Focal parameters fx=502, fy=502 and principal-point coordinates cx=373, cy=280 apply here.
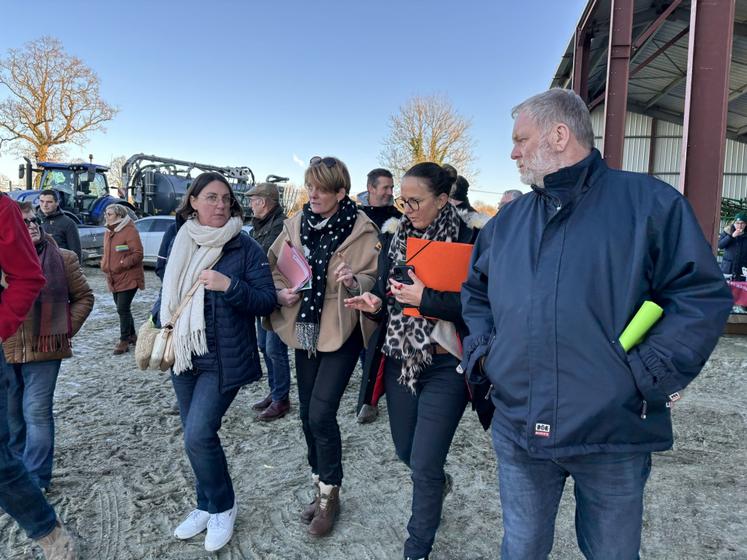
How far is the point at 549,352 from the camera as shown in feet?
4.99

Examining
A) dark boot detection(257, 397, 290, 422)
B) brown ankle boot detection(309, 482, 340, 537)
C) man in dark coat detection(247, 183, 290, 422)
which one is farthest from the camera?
man in dark coat detection(247, 183, 290, 422)

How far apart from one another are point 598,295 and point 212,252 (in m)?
1.88

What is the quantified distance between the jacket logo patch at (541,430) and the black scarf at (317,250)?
1.36 m

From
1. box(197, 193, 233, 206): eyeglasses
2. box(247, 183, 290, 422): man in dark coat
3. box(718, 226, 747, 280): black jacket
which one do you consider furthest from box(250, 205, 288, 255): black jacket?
box(718, 226, 747, 280): black jacket

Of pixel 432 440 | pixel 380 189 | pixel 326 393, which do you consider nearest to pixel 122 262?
pixel 380 189

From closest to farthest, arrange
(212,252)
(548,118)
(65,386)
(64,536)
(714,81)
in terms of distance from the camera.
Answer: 1. (548,118)
2. (64,536)
3. (212,252)
4. (714,81)
5. (65,386)

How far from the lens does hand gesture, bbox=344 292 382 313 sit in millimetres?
2408

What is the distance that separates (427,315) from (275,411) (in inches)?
99.9

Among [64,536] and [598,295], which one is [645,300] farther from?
[64,536]

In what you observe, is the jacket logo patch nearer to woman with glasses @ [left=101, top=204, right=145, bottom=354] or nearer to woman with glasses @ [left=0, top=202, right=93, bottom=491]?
woman with glasses @ [left=0, top=202, right=93, bottom=491]

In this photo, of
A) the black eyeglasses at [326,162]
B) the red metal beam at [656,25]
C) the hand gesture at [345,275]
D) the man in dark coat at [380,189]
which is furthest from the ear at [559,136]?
the red metal beam at [656,25]

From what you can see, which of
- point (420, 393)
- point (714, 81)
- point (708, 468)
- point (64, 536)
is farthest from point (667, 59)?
point (64, 536)

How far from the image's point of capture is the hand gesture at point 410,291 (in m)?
2.23

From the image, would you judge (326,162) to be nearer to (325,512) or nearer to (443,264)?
(443,264)
